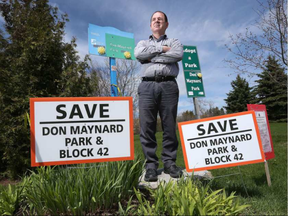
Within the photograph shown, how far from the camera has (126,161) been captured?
84.7 inches

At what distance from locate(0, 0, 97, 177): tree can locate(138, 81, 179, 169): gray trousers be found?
254 cm

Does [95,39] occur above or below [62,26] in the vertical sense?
above

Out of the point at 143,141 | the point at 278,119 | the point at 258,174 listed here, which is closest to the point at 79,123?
the point at 143,141

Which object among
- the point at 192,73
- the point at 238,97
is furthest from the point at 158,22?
the point at 238,97

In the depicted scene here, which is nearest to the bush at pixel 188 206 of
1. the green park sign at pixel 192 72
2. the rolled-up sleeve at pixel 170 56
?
the rolled-up sleeve at pixel 170 56

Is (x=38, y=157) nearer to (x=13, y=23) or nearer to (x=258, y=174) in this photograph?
(x=258, y=174)

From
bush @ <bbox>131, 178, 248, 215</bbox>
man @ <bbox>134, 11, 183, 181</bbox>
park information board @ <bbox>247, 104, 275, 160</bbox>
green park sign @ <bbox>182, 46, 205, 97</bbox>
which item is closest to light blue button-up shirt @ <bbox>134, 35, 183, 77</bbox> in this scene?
man @ <bbox>134, 11, 183, 181</bbox>

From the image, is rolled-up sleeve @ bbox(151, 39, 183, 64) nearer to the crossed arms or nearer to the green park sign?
the crossed arms

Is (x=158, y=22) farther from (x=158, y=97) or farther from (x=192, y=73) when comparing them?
(x=192, y=73)

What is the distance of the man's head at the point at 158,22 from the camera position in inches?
110

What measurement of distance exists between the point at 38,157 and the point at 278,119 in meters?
37.2

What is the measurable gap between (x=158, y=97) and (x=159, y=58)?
1.66 feet

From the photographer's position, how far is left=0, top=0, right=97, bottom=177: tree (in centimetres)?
433

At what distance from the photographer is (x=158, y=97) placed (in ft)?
8.61
